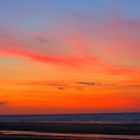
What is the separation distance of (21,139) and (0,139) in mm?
2358

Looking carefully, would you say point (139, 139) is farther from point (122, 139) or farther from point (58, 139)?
point (58, 139)

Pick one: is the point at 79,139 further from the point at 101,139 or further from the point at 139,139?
the point at 139,139

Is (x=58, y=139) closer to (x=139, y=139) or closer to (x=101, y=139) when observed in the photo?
(x=101, y=139)

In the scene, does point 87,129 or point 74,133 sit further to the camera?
point 87,129

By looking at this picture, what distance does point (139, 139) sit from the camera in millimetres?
47531

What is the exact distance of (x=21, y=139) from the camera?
49.5 metres

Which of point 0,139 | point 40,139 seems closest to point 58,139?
point 40,139

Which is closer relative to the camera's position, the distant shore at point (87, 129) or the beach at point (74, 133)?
the beach at point (74, 133)

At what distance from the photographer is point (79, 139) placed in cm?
4897

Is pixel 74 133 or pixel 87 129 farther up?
pixel 87 129

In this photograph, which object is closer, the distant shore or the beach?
the beach

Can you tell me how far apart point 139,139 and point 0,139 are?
15.5 m

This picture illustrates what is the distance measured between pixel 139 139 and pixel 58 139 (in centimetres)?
920

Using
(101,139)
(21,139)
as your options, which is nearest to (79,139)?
(101,139)
